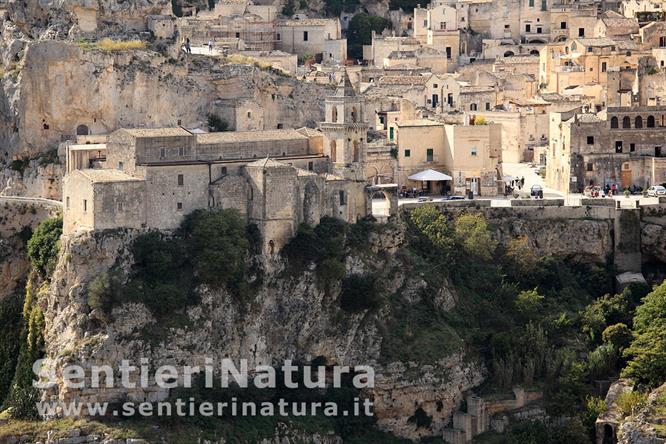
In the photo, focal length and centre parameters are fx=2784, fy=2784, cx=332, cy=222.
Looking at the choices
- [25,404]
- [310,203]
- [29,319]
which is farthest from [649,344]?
[25,404]

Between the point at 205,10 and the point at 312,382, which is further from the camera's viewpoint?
the point at 205,10

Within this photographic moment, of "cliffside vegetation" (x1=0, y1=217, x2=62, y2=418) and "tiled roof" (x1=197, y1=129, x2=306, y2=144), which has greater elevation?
"tiled roof" (x1=197, y1=129, x2=306, y2=144)

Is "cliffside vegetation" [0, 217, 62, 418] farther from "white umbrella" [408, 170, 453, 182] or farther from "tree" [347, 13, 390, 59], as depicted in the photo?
"tree" [347, 13, 390, 59]

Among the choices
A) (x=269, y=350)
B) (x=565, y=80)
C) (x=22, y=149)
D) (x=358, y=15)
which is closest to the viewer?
(x=269, y=350)

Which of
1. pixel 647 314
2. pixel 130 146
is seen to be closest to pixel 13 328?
pixel 130 146

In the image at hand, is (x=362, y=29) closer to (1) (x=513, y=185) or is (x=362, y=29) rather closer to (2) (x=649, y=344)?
(1) (x=513, y=185)

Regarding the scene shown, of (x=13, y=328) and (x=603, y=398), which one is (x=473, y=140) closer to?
(x=603, y=398)

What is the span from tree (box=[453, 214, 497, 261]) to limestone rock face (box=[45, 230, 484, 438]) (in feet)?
12.2

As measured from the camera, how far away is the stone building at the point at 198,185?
75.2 meters

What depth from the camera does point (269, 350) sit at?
7644cm

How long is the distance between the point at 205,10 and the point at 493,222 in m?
20.0

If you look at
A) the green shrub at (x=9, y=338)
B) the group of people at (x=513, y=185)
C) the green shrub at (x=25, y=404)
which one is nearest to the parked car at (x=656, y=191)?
the group of people at (x=513, y=185)

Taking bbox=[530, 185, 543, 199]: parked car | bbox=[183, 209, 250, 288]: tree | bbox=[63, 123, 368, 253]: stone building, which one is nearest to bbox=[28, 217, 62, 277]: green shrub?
bbox=[63, 123, 368, 253]: stone building

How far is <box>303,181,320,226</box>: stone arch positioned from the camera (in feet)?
255
